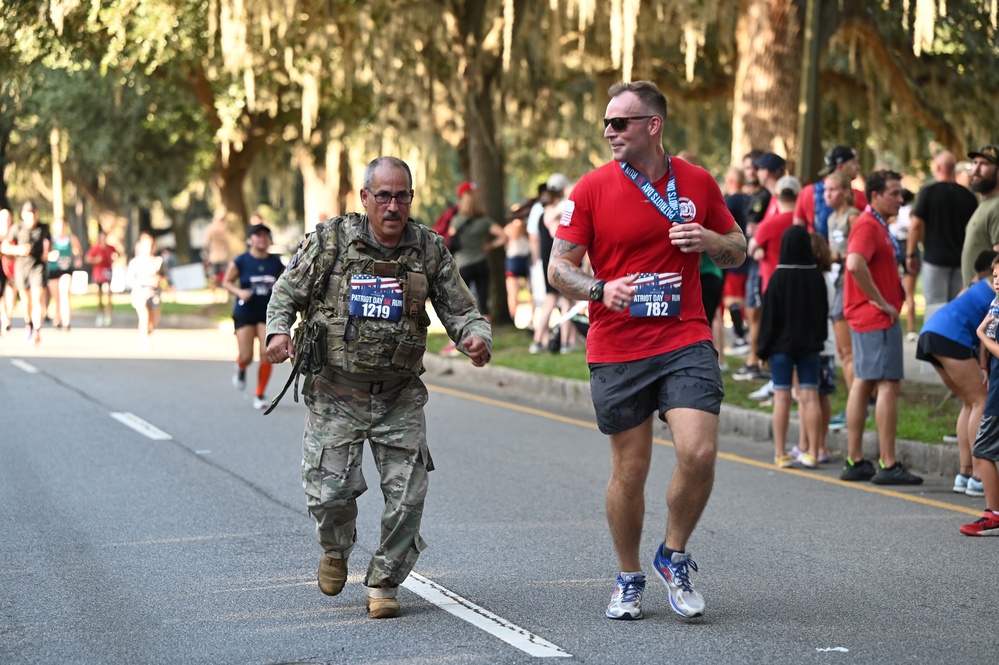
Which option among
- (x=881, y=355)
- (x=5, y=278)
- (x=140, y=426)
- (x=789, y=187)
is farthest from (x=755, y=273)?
(x=5, y=278)

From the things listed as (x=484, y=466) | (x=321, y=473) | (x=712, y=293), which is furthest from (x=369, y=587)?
(x=712, y=293)

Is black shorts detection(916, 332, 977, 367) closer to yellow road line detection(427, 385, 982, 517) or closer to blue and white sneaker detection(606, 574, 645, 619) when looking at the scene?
yellow road line detection(427, 385, 982, 517)

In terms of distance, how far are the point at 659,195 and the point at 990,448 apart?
2950 millimetres

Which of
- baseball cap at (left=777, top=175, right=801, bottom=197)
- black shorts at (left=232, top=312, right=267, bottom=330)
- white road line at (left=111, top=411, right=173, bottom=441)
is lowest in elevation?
white road line at (left=111, top=411, right=173, bottom=441)

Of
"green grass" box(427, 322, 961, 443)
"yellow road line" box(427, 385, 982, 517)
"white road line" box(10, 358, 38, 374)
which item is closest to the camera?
"yellow road line" box(427, 385, 982, 517)

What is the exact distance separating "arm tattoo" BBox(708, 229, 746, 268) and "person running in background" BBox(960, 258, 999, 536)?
2.46m

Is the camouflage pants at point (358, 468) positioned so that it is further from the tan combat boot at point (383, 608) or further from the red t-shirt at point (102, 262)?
the red t-shirt at point (102, 262)

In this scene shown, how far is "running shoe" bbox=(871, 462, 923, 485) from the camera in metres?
9.41

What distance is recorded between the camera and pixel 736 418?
1217cm

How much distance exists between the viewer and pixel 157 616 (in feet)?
19.6

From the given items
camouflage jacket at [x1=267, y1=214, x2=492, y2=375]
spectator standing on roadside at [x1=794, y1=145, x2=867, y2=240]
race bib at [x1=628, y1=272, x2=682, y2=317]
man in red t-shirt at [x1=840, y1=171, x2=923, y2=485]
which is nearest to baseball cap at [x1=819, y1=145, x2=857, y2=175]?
spectator standing on roadside at [x1=794, y1=145, x2=867, y2=240]

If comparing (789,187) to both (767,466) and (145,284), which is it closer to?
(767,466)

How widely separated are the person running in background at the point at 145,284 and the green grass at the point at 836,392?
14.2ft

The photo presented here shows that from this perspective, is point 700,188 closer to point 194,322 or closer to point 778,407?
point 778,407
